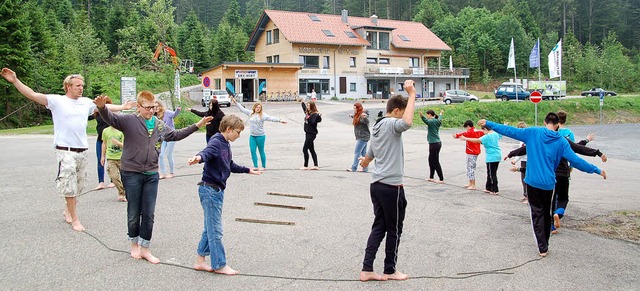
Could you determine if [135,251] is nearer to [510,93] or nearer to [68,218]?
[68,218]

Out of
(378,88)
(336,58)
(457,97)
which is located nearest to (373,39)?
(378,88)

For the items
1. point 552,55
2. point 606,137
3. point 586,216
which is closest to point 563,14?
point 552,55

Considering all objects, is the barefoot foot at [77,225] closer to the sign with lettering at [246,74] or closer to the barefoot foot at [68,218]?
the barefoot foot at [68,218]

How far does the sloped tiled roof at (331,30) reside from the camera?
56.7 metres

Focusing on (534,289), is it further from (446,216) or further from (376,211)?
(446,216)

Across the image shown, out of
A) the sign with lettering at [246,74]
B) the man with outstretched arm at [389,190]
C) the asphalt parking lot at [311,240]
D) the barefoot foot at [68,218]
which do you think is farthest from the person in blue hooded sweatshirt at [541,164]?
the sign with lettering at [246,74]

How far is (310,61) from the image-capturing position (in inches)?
2264

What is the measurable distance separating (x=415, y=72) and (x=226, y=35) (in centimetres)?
2815

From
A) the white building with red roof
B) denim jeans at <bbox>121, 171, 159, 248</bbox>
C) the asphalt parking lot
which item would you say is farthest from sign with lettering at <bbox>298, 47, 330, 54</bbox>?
denim jeans at <bbox>121, 171, 159, 248</bbox>

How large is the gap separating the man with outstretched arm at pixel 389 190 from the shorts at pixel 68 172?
4.20 m

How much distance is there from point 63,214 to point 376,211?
536cm

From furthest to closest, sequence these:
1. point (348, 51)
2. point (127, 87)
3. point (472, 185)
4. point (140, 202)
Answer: point (348, 51) → point (127, 87) → point (472, 185) → point (140, 202)

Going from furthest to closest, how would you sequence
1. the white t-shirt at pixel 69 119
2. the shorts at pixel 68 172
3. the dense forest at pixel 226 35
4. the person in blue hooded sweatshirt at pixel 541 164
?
the dense forest at pixel 226 35 < the shorts at pixel 68 172 < the white t-shirt at pixel 69 119 < the person in blue hooded sweatshirt at pixel 541 164

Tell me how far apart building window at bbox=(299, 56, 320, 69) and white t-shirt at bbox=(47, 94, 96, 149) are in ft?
165
